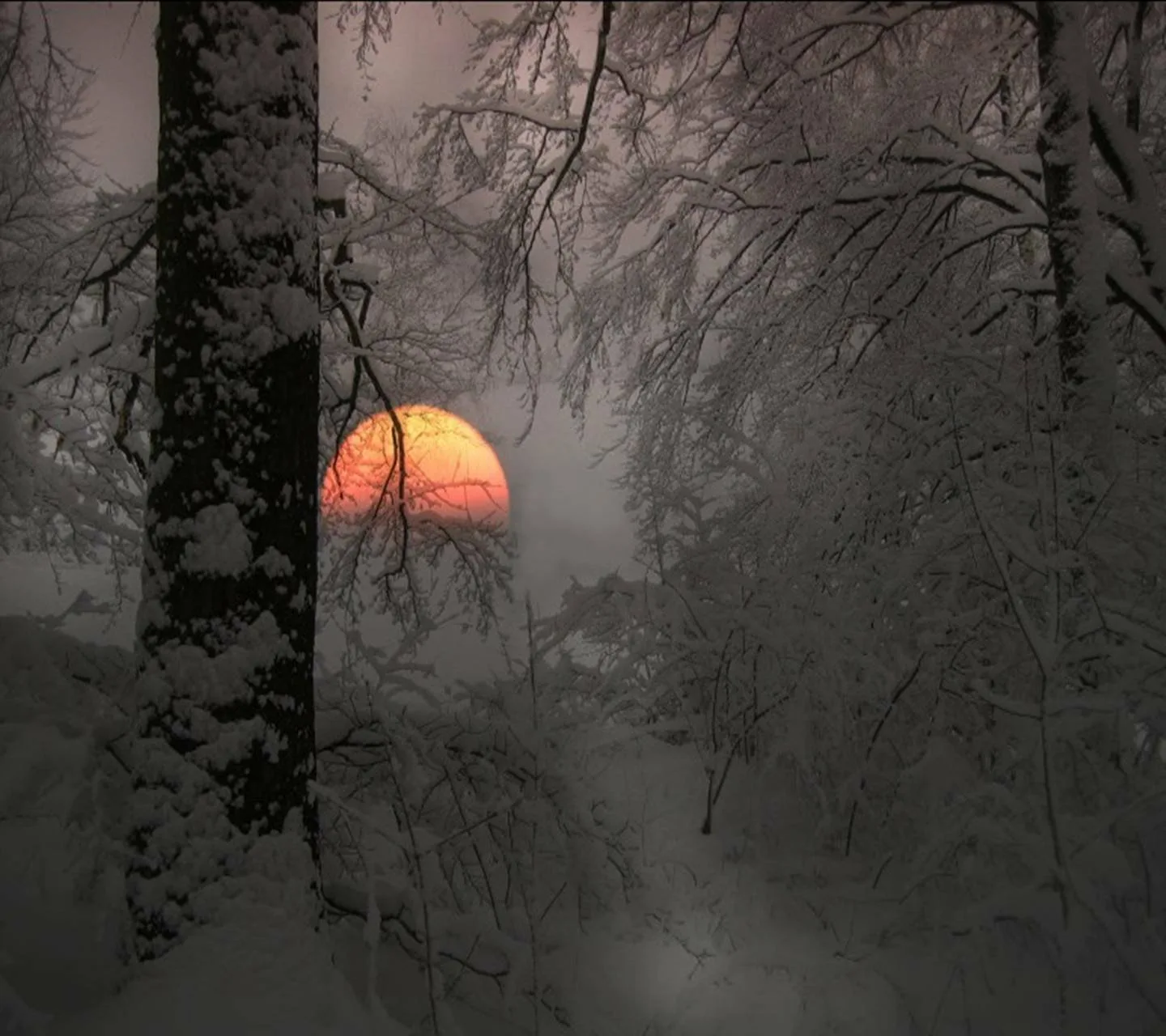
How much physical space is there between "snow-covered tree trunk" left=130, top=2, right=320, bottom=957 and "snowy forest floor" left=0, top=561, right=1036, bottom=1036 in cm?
20

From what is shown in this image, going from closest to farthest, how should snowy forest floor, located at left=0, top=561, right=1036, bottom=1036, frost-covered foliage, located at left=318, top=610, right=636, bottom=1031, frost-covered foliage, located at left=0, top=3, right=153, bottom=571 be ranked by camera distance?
snowy forest floor, located at left=0, top=561, right=1036, bottom=1036, frost-covered foliage, located at left=318, top=610, right=636, bottom=1031, frost-covered foliage, located at left=0, top=3, right=153, bottom=571

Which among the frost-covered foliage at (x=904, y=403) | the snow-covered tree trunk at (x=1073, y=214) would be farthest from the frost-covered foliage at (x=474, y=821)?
the snow-covered tree trunk at (x=1073, y=214)

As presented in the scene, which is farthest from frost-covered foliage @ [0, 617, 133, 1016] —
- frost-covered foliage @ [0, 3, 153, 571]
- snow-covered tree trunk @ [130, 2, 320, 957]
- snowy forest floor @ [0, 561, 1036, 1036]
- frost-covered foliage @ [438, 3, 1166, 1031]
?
frost-covered foliage @ [438, 3, 1166, 1031]

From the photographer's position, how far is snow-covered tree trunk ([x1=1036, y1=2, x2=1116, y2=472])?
14.9 ft

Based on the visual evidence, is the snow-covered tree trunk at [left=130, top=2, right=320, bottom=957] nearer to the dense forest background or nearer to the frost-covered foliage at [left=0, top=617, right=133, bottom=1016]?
the dense forest background

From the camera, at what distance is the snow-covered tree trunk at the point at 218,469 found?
2.52 metres

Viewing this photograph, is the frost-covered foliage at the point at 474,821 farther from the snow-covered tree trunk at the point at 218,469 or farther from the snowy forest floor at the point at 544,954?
the snow-covered tree trunk at the point at 218,469

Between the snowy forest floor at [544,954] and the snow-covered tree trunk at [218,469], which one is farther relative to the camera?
the snow-covered tree trunk at [218,469]

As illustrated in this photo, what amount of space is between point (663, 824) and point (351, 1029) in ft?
7.83

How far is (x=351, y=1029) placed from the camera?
7.76 ft

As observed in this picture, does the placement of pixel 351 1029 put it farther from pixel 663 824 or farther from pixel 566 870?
pixel 663 824

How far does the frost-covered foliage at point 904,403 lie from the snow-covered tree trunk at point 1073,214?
0.6 inches

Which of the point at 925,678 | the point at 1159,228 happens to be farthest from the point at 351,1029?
the point at 1159,228

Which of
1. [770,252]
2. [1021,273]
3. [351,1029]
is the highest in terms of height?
[1021,273]
